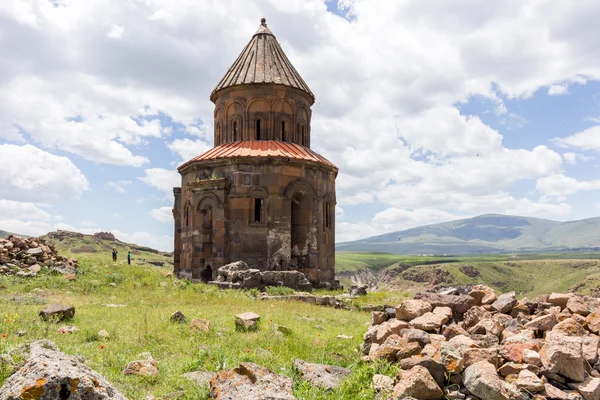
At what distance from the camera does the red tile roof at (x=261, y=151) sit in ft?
55.6

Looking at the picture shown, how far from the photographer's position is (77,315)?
8.21 m

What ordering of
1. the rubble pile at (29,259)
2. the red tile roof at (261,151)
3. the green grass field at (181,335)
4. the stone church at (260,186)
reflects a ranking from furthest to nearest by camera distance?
the red tile roof at (261,151)
the stone church at (260,186)
the rubble pile at (29,259)
the green grass field at (181,335)

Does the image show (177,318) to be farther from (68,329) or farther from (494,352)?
(494,352)

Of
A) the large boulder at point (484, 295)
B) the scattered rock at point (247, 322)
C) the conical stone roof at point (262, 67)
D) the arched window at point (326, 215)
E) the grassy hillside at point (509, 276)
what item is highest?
the conical stone roof at point (262, 67)

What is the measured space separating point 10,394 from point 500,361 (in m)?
4.00

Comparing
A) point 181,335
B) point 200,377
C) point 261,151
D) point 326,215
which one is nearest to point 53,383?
point 200,377

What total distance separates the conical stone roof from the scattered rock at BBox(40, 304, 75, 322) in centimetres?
1245

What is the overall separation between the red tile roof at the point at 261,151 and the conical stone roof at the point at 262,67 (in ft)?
7.78

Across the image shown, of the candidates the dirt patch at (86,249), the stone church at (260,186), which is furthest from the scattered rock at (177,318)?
the dirt patch at (86,249)

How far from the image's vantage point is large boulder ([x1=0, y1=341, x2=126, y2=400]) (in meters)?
3.10

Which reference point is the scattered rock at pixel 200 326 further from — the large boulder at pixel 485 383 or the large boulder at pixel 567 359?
the large boulder at pixel 567 359

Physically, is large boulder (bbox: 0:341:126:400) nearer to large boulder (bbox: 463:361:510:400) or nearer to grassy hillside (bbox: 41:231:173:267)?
large boulder (bbox: 463:361:510:400)

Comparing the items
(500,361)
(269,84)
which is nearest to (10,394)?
(500,361)

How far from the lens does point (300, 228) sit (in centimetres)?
1748
